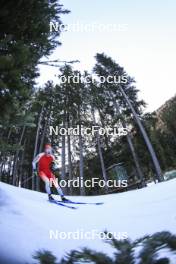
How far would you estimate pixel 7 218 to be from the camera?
3902 millimetres

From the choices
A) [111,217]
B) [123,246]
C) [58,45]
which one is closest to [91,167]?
[58,45]

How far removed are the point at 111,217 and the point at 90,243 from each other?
6.05 ft

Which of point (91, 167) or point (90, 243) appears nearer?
point (90, 243)

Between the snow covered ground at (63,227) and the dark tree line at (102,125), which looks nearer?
the snow covered ground at (63,227)

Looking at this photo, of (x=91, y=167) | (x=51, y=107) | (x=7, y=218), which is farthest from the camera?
(x=91, y=167)

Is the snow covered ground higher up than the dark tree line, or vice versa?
the dark tree line

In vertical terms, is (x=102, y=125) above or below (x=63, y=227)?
above

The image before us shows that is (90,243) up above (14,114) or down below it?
below

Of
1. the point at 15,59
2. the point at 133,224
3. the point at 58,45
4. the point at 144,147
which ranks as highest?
the point at 144,147

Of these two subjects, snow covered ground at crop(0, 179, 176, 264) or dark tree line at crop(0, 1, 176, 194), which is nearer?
snow covered ground at crop(0, 179, 176, 264)

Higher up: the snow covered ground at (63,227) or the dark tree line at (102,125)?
the dark tree line at (102,125)

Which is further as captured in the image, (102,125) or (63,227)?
(102,125)

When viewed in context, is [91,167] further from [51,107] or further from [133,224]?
[133,224]

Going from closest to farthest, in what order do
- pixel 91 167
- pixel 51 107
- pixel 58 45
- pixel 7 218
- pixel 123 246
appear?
pixel 123 246
pixel 7 218
pixel 58 45
pixel 51 107
pixel 91 167
